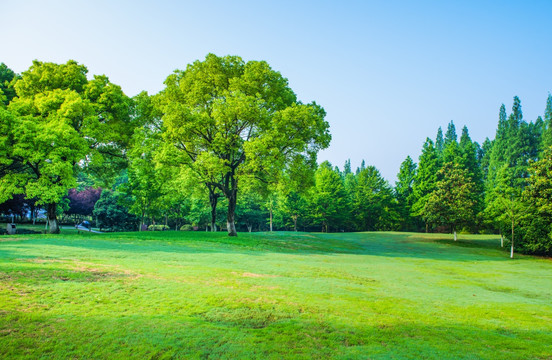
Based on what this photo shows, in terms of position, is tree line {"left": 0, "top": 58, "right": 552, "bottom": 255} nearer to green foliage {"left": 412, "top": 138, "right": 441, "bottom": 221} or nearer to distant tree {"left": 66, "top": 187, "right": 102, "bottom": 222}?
distant tree {"left": 66, "top": 187, "right": 102, "bottom": 222}

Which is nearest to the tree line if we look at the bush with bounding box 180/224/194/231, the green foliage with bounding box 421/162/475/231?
the green foliage with bounding box 421/162/475/231

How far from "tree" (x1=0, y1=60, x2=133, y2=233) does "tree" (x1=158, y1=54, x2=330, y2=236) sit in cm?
529

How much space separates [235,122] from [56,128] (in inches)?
577

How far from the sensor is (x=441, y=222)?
4838 cm

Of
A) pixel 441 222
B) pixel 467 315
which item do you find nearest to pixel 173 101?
pixel 467 315

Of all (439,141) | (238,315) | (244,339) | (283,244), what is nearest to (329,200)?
(283,244)

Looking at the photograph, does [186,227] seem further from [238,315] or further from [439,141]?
Answer: [439,141]

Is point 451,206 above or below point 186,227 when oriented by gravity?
above

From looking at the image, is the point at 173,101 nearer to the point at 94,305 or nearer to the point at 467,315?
the point at 94,305

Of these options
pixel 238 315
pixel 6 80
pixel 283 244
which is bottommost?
pixel 283 244

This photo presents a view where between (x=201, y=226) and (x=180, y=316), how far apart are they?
66.6m

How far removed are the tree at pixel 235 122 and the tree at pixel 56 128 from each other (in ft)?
17.4

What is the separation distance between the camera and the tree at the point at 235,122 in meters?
29.5

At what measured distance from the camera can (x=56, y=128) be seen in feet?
85.5
